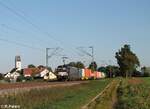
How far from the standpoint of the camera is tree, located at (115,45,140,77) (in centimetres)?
18212

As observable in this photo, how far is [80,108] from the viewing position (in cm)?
2666

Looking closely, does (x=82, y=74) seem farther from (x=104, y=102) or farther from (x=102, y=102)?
(x=102, y=102)

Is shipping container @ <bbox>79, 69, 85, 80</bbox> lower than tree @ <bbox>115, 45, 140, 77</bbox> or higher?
lower

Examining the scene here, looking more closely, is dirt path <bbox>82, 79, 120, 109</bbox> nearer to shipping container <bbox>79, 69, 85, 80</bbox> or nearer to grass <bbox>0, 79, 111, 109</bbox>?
grass <bbox>0, 79, 111, 109</bbox>

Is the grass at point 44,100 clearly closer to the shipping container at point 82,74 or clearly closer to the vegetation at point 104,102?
the vegetation at point 104,102

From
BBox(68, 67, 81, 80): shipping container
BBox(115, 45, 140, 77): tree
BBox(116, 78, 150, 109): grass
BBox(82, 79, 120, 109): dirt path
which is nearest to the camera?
BBox(116, 78, 150, 109): grass

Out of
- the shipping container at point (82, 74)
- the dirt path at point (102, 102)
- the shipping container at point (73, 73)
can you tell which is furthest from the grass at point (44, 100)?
the shipping container at point (82, 74)

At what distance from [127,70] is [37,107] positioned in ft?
520

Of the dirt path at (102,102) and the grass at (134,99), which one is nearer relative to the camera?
the grass at (134,99)

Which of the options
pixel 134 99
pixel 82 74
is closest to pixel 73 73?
pixel 82 74

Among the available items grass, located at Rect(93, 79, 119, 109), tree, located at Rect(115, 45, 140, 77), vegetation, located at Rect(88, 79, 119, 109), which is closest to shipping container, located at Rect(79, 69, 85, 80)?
tree, located at Rect(115, 45, 140, 77)

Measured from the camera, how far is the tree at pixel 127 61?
182m

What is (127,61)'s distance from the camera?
7224 inches

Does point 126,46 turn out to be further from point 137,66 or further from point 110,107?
point 110,107
